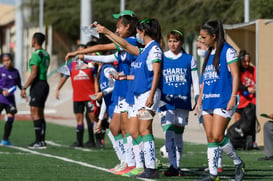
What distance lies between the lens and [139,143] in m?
11.8

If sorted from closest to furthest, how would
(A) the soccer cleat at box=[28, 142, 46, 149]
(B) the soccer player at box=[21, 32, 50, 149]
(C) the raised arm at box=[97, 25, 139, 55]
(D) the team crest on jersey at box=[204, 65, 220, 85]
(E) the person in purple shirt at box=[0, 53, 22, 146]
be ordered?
(D) the team crest on jersey at box=[204, 65, 220, 85] → (C) the raised arm at box=[97, 25, 139, 55] → (B) the soccer player at box=[21, 32, 50, 149] → (A) the soccer cleat at box=[28, 142, 46, 149] → (E) the person in purple shirt at box=[0, 53, 22, 146]

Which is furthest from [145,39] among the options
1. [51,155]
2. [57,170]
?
[51,155]

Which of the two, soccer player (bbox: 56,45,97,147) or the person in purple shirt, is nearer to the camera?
soccer player (bbox: 56,45,97,147)

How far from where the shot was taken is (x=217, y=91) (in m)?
10.8

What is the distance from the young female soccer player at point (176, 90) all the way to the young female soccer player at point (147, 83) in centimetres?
74

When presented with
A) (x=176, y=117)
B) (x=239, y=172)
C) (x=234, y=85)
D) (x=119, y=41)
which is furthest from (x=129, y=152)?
(x=234, y=85)

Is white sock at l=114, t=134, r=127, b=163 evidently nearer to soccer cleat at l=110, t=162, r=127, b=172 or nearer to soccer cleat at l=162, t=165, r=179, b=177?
Answer: soccer cleat at l=110, t=162, r=127, b=172

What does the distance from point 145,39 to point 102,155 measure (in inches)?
176

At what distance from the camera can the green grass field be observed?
11.7m

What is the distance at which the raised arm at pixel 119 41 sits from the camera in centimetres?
1155

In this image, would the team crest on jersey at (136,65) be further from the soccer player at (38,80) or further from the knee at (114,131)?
the soccer player at (38,80)

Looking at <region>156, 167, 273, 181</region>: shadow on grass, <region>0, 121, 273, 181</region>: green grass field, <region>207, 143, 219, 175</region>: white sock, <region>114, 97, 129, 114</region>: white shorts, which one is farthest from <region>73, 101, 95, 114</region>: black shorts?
<region>207, 143, 219, 175</region>: white sock

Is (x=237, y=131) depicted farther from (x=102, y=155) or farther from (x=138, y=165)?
(x=138, y=165)

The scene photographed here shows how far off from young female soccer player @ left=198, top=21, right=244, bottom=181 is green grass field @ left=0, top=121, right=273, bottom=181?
3.19ft
